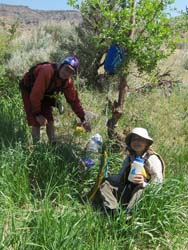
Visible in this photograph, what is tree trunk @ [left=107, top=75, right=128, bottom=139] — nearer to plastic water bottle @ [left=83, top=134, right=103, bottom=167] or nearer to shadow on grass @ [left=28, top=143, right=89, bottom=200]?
plastic water bottle @ [left=83, top=134, right=103, bottom=167]

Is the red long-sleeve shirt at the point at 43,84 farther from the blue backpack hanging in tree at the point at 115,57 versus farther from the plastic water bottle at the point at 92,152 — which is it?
the plastic water bottle at the point at 92,152

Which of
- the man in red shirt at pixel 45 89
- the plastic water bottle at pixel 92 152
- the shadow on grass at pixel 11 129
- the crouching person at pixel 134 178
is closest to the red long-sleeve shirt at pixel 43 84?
the man in red shirt at pixel 45 89

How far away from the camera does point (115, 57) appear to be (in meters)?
4.53

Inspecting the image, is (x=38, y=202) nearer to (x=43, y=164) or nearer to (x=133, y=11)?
(x=43, y=164)

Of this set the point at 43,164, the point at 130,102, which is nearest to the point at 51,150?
the point at 43,164

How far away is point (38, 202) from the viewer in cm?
388

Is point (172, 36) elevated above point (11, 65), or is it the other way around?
point (172, 36)

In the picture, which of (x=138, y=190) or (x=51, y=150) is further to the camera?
(x=51, y=150)

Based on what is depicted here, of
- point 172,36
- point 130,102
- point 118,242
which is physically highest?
point 172,36

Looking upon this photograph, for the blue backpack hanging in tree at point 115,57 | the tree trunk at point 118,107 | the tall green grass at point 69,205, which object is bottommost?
the tall green grass at point 69,205

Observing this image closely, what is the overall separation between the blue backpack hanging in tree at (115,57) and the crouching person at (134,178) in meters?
0.89

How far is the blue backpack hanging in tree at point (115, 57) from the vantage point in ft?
14.6

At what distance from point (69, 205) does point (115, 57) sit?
1.68m

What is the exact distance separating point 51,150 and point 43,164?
18 cm
